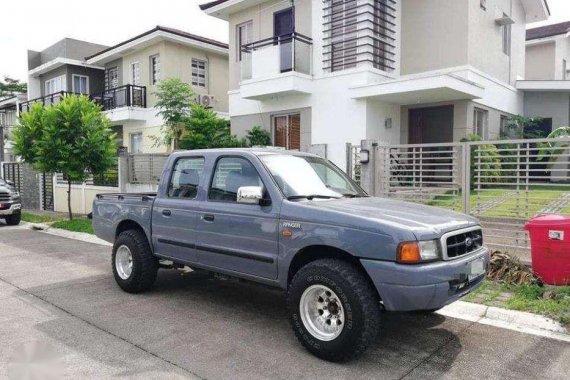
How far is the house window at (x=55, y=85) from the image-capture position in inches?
1019

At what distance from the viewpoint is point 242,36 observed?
17.3 m

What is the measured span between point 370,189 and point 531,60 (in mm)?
16983

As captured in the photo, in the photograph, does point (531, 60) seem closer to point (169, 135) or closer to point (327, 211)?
point (169, 135)

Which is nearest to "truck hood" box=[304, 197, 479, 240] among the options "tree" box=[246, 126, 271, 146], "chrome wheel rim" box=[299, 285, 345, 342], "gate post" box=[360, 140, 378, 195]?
"chrome wheel rim" box=[299, 285, 345, 342]

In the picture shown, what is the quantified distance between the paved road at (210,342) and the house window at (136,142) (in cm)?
1568

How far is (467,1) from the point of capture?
1331cm

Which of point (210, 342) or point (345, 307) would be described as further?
point (210, 342)

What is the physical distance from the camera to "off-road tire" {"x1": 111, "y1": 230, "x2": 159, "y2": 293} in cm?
598

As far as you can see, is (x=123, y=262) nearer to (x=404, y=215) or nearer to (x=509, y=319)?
(x=404, y=215)

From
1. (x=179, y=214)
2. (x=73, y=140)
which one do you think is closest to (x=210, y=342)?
(x=179, y=214)

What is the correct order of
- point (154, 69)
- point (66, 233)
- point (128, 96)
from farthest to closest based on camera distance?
1. point (154, 69)
2. point (128, 96)
3. point (66, 233)

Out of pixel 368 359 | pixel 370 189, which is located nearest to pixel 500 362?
pixel 368 359

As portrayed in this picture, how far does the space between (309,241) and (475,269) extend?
1.54m

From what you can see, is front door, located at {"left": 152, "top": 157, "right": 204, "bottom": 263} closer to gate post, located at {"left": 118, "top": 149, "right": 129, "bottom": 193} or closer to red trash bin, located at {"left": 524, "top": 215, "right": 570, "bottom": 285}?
red trash bin, located at {"left": 524, "top": 215, "right": 570, "bottom": 285}
